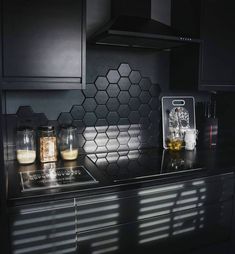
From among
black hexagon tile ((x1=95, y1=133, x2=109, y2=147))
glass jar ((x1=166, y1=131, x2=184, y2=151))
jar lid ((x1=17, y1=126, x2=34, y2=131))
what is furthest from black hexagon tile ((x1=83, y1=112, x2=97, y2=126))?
glass jar ((x1=166, y1=131, x2=184, y2=151))

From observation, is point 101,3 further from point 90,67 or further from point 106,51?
point 90,67

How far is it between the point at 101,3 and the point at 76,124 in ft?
3.14

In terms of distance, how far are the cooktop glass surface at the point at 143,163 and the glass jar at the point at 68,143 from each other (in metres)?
0.16

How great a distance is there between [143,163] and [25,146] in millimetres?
837

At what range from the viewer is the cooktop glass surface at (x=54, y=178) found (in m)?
1.50

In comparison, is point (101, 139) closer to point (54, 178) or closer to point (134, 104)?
point (134, 104)

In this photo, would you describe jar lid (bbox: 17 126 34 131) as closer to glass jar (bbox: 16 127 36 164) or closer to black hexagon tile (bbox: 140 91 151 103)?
glass jar (bbox: 16 127 36 164)

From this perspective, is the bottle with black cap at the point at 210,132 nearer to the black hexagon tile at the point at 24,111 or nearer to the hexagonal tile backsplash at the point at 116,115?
the hexagonal tile backsplash at the point at 116,115

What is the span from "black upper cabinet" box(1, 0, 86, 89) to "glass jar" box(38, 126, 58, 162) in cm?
40

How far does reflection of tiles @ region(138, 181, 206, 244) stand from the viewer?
1667 mm

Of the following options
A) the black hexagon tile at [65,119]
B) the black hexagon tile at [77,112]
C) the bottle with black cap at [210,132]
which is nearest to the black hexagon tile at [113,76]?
the black hexagon tile at [77,112]

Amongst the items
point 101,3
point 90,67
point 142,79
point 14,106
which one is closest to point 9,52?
point 14,106

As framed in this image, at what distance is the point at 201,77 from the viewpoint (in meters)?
2.19

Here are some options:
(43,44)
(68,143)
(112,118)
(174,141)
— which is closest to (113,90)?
(112,118)
